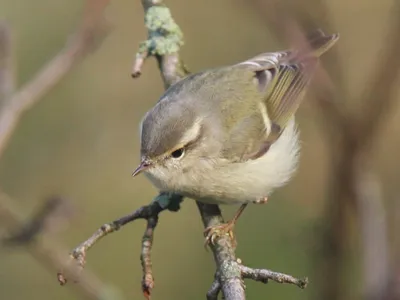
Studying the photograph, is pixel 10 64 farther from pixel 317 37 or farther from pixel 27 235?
pixel 317 37

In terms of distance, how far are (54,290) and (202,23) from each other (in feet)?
9.57

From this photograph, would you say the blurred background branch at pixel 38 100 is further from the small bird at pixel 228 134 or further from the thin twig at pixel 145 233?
the small bird at pixel 228 134

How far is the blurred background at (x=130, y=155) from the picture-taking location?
5.09m

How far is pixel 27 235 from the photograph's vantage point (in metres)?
2.29

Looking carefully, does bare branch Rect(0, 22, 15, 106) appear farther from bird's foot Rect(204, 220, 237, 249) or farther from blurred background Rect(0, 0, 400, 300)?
blurred background Rect(0, 0, 400, 300)

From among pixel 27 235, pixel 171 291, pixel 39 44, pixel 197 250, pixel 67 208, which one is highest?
pixel 39 44

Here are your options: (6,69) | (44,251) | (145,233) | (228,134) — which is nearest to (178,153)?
(228,134)

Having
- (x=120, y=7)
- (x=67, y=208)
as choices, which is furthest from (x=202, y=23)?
(x=67, y=208)

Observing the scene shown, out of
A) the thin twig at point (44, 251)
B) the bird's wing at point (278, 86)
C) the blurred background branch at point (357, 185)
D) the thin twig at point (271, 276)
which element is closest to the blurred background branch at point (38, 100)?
the thin twig at point (44, 251)

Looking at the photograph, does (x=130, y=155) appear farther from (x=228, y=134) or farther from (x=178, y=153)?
(x=178, y=153)

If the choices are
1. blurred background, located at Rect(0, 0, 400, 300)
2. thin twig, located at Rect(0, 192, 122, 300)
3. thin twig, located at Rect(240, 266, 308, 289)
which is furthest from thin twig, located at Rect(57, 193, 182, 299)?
blurred background, located at Rect(0, 0, 400, 300)

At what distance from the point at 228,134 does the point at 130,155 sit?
3108mm

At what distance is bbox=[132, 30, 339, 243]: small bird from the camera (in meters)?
2.96

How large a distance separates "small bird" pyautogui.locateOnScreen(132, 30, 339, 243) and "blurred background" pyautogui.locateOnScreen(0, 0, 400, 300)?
0.73 metres
